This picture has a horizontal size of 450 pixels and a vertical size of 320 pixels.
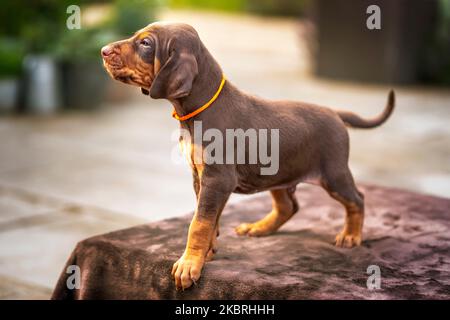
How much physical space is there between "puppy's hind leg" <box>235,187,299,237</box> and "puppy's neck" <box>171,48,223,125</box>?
2.50ft

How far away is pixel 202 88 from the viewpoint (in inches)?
125

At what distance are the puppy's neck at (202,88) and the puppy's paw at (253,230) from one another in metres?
0.85

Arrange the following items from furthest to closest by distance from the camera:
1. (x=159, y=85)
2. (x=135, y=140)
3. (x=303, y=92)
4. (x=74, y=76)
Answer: (x=303, y=92) → (x=74, y=76) → (x=135, y=140) → (x=159, y=85)

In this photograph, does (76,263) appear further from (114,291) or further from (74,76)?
(74,76)

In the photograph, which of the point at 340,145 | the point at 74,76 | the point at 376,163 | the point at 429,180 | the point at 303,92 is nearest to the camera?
the point at 340,145

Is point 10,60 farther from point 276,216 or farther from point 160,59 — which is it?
point 160,59

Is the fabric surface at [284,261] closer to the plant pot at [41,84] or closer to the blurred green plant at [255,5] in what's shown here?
the plant pot at [41,84]

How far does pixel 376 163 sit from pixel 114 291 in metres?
4.31

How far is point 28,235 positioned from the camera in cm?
538

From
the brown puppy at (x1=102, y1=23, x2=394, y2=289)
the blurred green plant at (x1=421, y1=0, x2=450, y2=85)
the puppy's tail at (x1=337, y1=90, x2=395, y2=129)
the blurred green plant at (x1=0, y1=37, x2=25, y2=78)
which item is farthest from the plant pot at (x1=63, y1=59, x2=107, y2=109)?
the brown puppy at (x1=102, y1=23, x2=394, y2=289)

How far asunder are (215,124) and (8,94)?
6948 millimetres

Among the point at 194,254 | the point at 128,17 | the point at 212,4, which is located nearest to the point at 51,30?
the point at 128,17

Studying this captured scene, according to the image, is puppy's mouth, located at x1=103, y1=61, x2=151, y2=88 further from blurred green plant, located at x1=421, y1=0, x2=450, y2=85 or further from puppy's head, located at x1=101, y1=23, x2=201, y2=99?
blurred green plant, located at x1=421, y1=0, x2=450, y2=85
